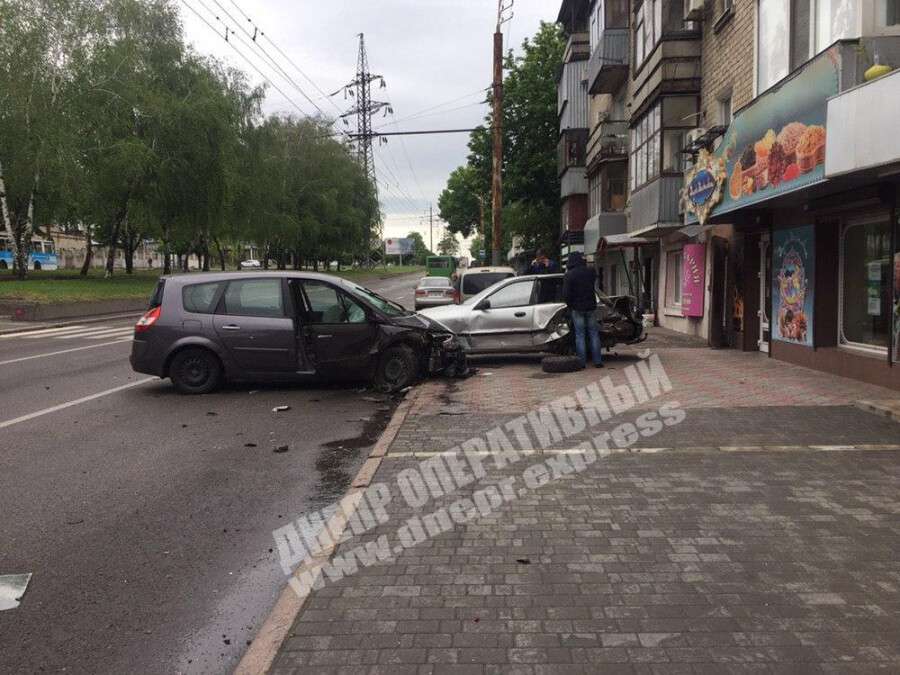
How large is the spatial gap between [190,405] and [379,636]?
671 cm

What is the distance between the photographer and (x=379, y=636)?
10.9ft

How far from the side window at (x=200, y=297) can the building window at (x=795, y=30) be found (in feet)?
28.7

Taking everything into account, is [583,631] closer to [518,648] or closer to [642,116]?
[518,648]

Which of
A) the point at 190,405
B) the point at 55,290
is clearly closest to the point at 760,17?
the point at 190,405

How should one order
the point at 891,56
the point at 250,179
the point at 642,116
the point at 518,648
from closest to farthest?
the point at 518,648 → the point at 891,56 → the point at 642,116 → the point at 250,179

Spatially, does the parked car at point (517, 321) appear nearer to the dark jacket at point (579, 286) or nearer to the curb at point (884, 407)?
the dark jacket at point (579, 286)

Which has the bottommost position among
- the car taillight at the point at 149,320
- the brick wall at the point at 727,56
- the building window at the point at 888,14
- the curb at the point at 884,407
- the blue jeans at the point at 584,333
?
the curb at the point at 884,407

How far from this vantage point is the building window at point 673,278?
2016cm

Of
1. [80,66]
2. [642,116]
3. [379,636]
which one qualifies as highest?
[80,66]

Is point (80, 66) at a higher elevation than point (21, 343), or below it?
higher

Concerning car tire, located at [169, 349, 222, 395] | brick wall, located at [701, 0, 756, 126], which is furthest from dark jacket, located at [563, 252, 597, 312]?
car tire, located at [169, 349, 222, 395]

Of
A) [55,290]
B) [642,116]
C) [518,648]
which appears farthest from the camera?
[55,290]

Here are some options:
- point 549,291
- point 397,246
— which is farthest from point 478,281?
point 397,246

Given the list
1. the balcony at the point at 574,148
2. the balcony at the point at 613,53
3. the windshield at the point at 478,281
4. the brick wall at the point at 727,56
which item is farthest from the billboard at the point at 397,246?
the brick wall at the point at 727,56
